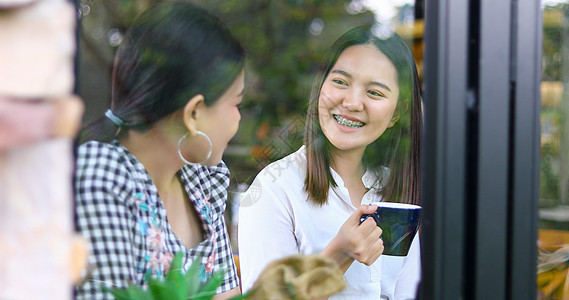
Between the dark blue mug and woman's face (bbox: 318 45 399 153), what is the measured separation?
18 cm

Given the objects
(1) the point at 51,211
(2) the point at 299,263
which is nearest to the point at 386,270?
(2) the point at 299,263

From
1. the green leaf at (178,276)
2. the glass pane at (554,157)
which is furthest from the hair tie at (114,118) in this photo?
the glass pane at (554,157)

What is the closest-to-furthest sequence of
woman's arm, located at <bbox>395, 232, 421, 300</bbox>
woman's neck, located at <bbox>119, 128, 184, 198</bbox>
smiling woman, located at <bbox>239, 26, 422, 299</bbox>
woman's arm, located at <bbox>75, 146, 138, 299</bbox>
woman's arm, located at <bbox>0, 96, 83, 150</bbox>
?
woman's arm, located at <bbox>0, 96, 83, 150</bbox>
woman's arm, located at <bbox>75, 146, 138, 299</bbox>
woman's neck, located at <bbox>119, 128, 184, 198</bbox>
woman's arm, located at <bbox>395, 232, 421, 300</bbox>
smiling woman, located at <bbox>239, 26, 422, 299</bbox>

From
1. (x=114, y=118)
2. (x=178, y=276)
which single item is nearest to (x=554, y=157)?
(x=178, y=276)

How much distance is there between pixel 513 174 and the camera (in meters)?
1.10

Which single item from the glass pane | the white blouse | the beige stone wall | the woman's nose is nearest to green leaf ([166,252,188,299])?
the white blouse

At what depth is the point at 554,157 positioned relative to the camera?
1331mm

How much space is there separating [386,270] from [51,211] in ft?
3.41

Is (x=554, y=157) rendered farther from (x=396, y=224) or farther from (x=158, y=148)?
(x=158, y=148)

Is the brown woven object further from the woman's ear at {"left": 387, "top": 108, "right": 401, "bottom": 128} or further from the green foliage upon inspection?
the woman's ear at {"left": 387, "top": 108, "right": 401, "bottom": 128}

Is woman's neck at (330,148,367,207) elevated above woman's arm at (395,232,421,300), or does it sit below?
above

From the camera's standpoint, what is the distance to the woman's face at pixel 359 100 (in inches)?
59.1

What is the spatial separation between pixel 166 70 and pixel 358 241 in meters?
0.61

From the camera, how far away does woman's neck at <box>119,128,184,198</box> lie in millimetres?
1171
